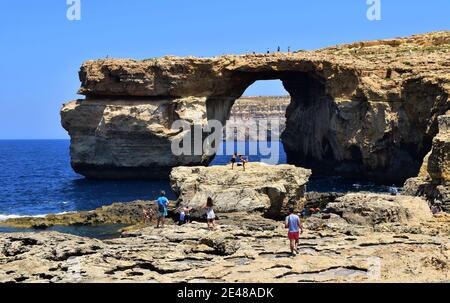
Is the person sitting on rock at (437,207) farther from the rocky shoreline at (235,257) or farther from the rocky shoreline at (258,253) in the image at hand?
the rocky shoreline at (235,257)

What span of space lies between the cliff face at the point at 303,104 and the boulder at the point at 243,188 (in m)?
25.2

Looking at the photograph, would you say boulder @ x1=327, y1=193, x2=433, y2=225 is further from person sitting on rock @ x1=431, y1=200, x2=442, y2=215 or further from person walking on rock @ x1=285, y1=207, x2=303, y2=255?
person walking on rock @ x1=285, y1=207, x2=303, y2=255

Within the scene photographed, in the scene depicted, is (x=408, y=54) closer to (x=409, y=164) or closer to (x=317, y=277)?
(x=409, y=164)

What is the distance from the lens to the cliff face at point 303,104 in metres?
56.0

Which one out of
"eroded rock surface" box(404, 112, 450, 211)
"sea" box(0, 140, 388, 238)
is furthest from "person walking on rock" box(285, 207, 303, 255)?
"sea" box(0, 140, 388, 238)

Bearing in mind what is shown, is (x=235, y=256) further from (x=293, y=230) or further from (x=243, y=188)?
(x=243, y=188)

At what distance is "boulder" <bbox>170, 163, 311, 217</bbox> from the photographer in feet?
99.8

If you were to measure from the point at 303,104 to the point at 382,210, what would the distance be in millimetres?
50919

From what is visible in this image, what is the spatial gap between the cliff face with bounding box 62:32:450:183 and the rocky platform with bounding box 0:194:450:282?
35.6m

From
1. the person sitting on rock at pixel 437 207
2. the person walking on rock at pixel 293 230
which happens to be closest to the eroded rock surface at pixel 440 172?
the person sitting on rock at pixel 437 207

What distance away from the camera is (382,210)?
80.9ft

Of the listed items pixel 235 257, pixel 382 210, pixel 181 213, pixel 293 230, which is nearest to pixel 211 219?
pixel 235 257

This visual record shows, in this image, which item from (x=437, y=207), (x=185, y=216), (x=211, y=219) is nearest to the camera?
(x=211, y=219)
